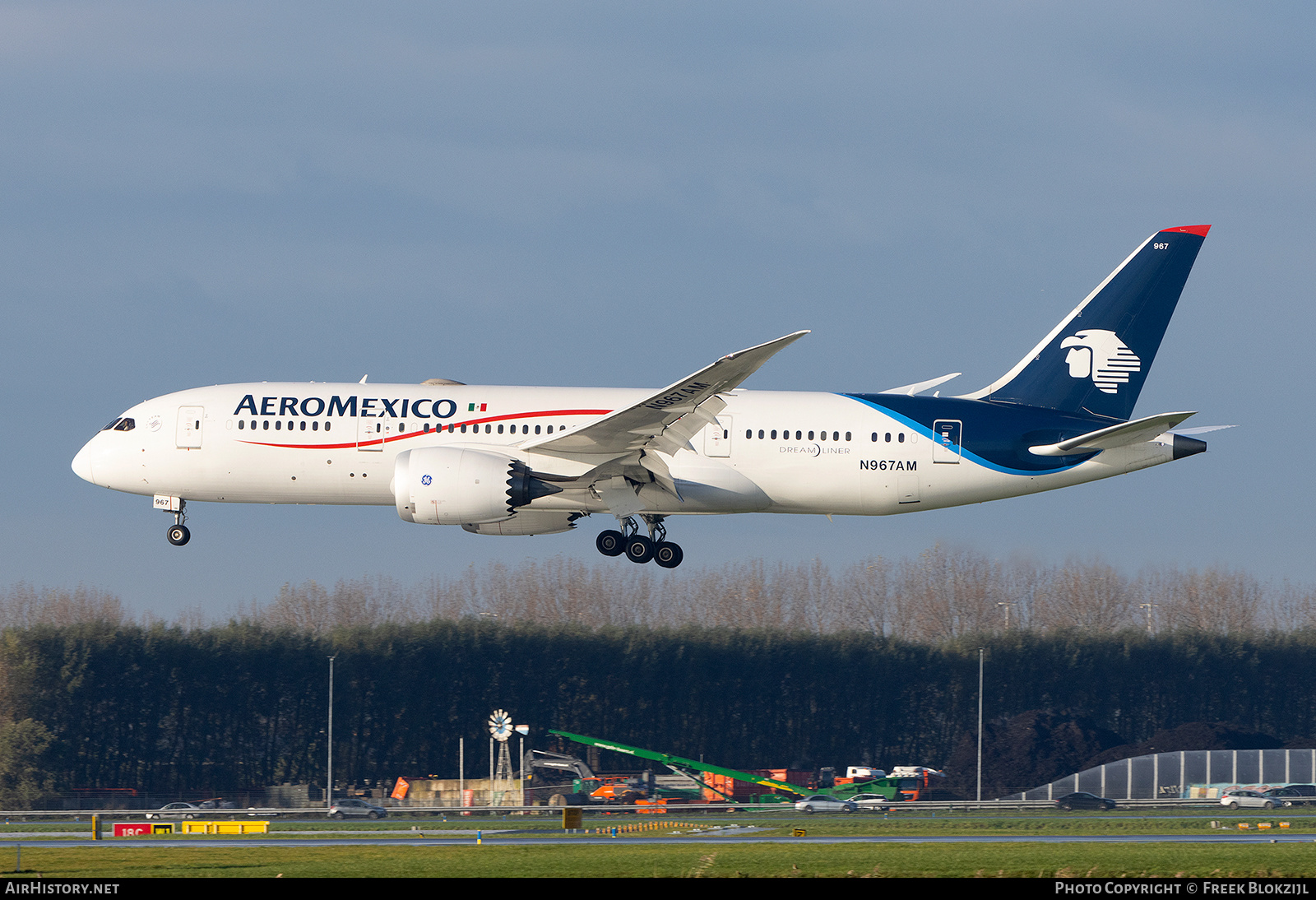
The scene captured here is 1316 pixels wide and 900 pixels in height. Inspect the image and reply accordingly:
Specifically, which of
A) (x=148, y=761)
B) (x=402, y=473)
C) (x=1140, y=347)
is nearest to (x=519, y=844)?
(x=402, y=473)

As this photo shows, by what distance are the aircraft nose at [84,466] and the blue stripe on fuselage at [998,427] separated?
74.5 feet

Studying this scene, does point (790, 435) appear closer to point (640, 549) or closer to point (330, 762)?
point (640, 549)

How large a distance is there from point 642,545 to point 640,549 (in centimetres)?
14

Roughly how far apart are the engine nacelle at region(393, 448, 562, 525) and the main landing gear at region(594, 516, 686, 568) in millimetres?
4303

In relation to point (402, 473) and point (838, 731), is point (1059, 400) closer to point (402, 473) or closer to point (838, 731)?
point (402, 473)

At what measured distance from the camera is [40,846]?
42.5 metres

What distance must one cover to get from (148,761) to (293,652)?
37.6ft

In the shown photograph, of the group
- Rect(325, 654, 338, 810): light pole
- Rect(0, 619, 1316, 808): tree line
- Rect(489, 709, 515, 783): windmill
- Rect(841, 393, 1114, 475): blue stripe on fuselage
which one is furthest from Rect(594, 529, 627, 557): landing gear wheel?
Rect(0, 619, 1316, 808): tree line

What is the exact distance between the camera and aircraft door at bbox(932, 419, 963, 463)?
4306 cm

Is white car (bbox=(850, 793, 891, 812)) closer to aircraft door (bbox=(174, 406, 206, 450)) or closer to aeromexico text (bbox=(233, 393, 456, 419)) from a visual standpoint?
aeromexico text (bbox=(233, 393, 456, 419))

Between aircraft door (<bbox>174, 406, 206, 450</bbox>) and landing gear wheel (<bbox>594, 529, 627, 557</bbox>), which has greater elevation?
aircraft door (<bbox>174, 406, 206, 450</bbox>)

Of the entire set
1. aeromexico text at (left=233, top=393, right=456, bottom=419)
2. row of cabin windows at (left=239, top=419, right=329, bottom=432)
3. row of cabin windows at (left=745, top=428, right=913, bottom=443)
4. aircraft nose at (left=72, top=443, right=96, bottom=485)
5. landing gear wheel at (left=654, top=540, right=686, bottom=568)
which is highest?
aeromexico text at (left=233, top=393, right=456, bottom=419)

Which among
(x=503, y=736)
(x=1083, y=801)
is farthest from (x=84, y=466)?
(x=1083, y=801)

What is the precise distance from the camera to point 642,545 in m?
44.8
